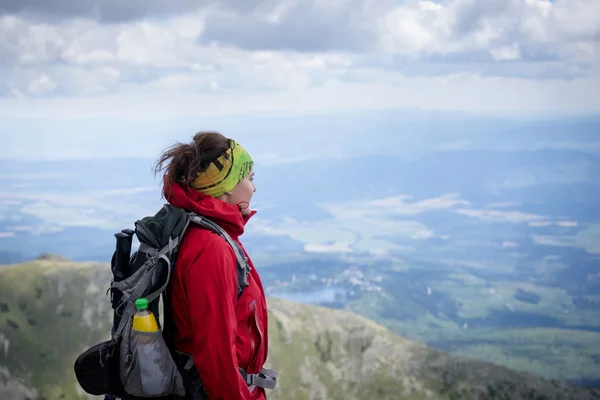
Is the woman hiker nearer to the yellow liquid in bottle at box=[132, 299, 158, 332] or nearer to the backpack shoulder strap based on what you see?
the backpack shoulder strap

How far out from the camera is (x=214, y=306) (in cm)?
284

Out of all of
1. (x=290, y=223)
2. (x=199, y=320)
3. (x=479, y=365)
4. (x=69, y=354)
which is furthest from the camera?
(x=290, y=223)

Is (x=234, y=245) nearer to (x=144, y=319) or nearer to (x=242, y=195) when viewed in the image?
(x=242, y=195)

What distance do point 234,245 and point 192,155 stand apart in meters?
0.47

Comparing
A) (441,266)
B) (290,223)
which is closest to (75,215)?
(290,223)

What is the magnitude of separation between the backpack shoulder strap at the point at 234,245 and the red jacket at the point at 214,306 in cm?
3

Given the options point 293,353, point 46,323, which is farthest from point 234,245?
point 293,353

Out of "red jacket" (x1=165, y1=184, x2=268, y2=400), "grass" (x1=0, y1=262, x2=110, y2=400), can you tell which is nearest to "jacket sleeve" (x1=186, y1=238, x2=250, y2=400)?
"red jacket" (x1=165, y1=184, x2=268, y2=400)

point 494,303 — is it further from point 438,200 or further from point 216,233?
point 216,233

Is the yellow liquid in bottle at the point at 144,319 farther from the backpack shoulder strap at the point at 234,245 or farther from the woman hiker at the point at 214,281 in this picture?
the backpack shoulder strap at the point at 234,245

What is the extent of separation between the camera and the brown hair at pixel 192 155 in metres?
3.12

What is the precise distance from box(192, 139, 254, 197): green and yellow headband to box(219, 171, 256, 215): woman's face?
0.03 metres

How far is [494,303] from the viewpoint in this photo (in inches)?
1551

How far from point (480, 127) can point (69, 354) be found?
125ft
